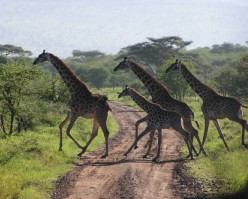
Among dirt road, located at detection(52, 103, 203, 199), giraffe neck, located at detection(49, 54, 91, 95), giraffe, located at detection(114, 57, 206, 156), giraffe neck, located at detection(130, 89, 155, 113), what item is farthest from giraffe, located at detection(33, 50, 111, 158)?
giraffe, located at detection(114, 57, 206, 156)

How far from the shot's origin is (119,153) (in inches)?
648

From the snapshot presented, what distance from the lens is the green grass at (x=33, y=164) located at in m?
10.5

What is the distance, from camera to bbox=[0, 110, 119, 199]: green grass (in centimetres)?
1050

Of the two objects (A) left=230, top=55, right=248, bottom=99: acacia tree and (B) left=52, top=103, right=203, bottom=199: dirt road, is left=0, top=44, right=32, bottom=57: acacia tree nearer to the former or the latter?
(A) left=230, top=55, right=248, bottom=99: acacia tree

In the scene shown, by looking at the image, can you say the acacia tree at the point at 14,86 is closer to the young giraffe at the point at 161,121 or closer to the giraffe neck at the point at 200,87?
the young giraffe at the point at 161,121

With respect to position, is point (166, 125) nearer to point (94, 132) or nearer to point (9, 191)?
point (94, 132)

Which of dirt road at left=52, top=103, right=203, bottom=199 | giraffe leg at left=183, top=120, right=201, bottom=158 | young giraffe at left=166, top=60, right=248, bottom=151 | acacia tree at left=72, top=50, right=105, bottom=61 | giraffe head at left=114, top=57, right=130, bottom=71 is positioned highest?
acacia tree at left=72, top=50, right=105, bottom=61

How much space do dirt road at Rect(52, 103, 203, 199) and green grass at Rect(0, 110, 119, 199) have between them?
445 mm

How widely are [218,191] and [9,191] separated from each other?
16.4ft

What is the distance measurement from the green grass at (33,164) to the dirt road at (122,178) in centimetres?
44

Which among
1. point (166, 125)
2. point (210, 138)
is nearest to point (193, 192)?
point (166, 125)

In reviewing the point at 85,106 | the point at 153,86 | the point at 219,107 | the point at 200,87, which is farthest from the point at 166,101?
the point at 85,106

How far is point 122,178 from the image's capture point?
1194cm

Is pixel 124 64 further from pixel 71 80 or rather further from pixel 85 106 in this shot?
pixel 85 106
